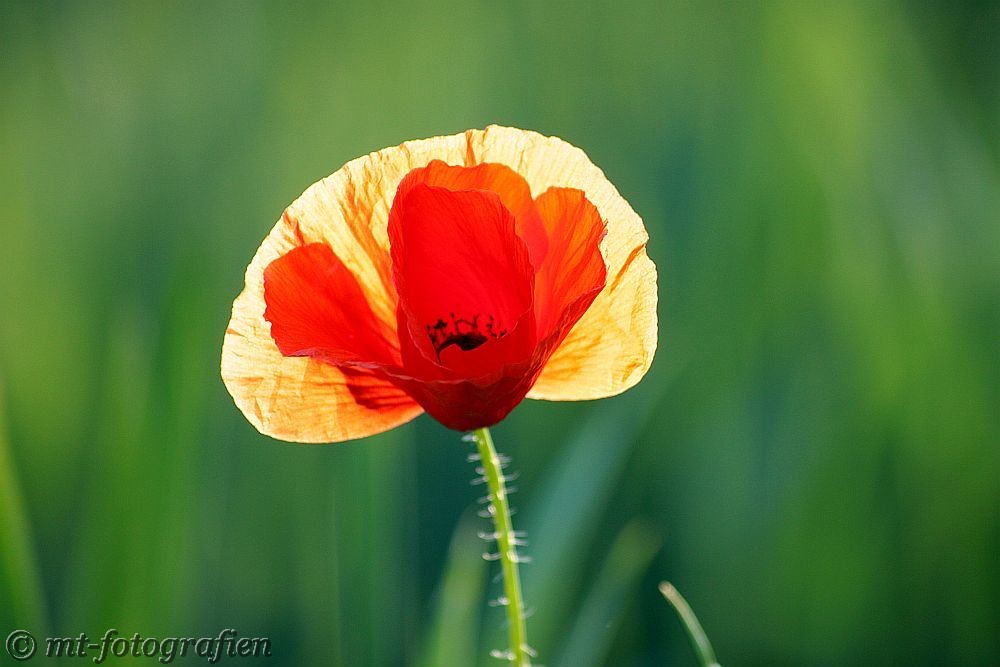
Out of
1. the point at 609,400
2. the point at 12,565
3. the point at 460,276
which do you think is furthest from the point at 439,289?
the point at 609,400

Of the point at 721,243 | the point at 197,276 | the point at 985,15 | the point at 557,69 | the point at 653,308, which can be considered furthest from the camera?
the point at 557,69

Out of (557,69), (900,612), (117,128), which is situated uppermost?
(557,69)

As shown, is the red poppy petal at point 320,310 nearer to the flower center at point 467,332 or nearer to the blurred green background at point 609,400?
the flower center at point 467,332

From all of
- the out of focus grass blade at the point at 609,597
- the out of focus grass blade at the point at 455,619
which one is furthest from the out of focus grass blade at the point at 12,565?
the out of focus grass blade at the point at 609,597

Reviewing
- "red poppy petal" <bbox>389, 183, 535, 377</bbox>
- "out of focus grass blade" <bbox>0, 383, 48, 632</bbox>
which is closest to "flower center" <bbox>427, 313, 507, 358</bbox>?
"red poppy petal" <bbox>389, 183, 535, 377</bbox>

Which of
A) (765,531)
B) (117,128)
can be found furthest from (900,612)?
(117,128)

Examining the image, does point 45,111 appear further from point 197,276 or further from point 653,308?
point 653,308

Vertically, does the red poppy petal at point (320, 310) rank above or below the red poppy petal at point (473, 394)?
above
